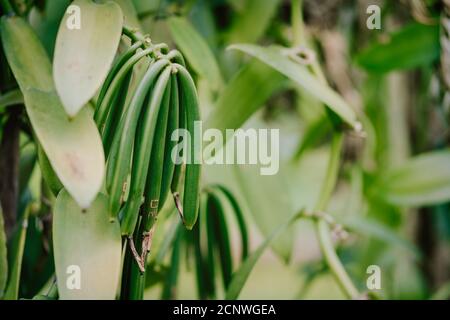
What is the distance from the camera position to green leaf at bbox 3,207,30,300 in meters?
0.47

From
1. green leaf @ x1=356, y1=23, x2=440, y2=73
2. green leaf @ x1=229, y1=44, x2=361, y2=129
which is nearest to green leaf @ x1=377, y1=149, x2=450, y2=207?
green leaf @ x1=356, y1=23, x2=440, y2=73

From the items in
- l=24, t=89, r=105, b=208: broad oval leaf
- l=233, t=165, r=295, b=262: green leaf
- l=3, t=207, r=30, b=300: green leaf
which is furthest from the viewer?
l=233, t=165, r=295, b=262: green leaf

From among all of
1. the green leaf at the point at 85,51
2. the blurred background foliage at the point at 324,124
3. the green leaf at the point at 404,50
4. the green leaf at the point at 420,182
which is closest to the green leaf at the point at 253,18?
the blurred background foliage at the point at 324,124

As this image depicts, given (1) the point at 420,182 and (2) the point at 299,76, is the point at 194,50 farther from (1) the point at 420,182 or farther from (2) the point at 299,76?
(1) the point at 420,182

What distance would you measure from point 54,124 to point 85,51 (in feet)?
0.16

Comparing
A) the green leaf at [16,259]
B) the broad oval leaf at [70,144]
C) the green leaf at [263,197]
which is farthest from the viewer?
the green leaf at [263,197]

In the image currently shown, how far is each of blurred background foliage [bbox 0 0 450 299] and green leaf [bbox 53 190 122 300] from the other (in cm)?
15

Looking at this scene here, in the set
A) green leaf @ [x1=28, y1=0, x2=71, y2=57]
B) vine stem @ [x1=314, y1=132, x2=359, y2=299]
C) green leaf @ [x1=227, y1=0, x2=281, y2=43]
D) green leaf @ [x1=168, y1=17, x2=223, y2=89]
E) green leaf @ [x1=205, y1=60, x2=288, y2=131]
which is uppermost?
green leaf @ [x1=227, y1=0, x2=281, y2=43]

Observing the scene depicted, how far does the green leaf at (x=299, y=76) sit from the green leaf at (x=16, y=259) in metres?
0.24

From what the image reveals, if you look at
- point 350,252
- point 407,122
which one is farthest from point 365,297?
point 350,252

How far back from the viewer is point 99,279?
38 centimetres

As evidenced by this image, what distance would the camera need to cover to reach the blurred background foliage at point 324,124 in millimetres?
554

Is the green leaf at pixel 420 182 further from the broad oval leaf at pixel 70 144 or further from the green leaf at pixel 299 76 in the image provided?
the broad oval leaf at pixel 70 144

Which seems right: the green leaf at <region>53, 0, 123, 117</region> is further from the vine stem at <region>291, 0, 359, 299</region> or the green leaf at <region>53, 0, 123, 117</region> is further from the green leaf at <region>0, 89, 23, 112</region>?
the vine stem at <region>291, 0, 359, 299</region>
